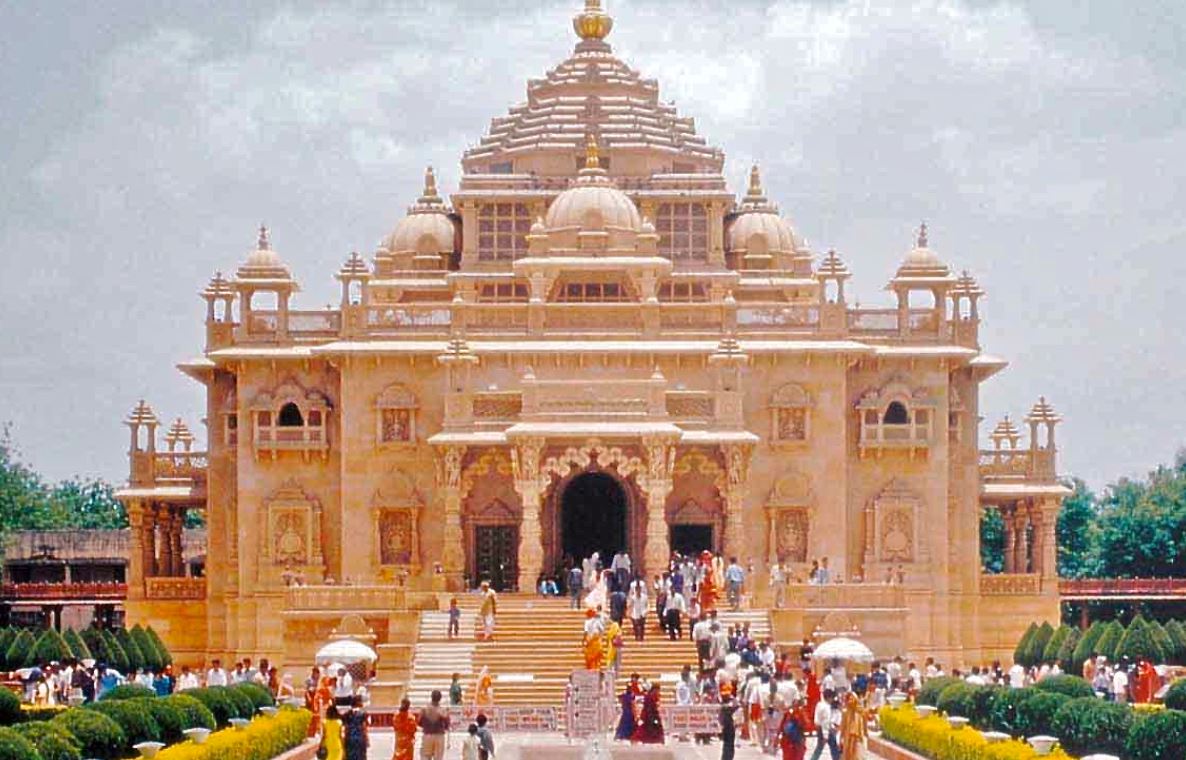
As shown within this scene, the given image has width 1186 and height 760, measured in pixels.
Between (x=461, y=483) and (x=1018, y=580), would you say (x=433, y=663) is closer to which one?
(x=461, y=483)

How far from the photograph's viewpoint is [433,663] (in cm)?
6131

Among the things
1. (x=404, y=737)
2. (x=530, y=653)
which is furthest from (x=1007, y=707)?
(x=530, y=653)

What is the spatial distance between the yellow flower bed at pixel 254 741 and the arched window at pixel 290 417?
65.3 ft

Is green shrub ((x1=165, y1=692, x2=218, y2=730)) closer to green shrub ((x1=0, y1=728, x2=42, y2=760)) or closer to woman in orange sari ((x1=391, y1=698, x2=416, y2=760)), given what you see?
woman in orange sari ((x1=391, y1=698, x2=416, y2=760))

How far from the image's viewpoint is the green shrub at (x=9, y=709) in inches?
1987

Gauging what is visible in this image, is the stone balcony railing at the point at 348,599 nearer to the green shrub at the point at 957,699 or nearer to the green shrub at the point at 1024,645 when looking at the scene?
the green shrub at the point at 1024,645

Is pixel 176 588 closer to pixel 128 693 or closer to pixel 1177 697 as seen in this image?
pixel 128 693

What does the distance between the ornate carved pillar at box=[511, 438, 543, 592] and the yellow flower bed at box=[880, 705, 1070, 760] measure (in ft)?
50.3

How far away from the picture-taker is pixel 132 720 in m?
46.4

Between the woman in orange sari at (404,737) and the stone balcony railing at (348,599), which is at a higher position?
the stone balcony railing at (348,599)

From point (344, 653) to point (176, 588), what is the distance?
15777 millimetres

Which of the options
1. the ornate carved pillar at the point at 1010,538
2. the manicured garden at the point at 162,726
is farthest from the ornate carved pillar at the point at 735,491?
the manicured garden at the point at 162,726

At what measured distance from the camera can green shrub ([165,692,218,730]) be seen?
160ft

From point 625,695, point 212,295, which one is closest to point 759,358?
point 212,295
